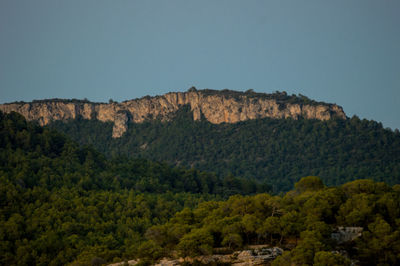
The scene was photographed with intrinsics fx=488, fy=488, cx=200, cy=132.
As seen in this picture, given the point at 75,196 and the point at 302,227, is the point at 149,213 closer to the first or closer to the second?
the point at 75,196

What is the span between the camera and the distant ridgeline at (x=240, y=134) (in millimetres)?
133500

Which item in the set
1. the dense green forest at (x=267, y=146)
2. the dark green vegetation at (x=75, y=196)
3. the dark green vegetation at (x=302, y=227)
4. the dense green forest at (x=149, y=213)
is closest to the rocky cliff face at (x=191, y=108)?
the dense green forest at (x=267, y=146)

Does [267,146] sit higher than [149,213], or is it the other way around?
[267,146]

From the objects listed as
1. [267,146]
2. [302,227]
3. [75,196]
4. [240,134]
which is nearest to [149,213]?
[75,196]

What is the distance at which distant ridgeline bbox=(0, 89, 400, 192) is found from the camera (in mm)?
133500

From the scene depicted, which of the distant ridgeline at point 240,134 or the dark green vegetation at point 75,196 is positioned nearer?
the dark green vegetation at point 75,196

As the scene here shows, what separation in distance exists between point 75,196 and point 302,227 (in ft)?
138

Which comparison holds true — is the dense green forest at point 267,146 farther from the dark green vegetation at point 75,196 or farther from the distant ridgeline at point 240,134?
the dark green vegetation at point 75,196

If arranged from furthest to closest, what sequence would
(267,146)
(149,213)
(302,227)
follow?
1. (267,146)
2. (149,213)
3. (302,227)

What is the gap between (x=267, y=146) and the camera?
498ft

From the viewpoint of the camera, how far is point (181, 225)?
46.2 meters

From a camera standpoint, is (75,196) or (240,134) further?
(240,134)

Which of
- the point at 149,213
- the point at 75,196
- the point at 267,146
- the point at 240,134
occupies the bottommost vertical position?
the point at 149,213

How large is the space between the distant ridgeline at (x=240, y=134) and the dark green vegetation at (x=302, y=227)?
70955 millimetres
